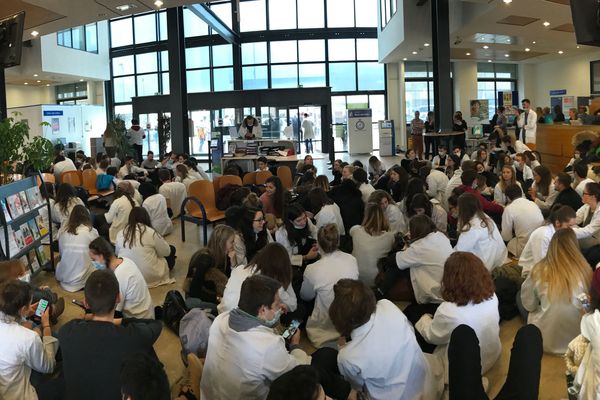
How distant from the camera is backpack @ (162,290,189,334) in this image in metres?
4.82

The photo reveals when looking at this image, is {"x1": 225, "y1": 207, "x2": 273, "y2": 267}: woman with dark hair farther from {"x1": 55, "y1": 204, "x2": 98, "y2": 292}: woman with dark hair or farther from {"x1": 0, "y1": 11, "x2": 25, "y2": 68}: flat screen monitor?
{"x1": 0, "y1": 11, "x2": 25, "y2": 68}: flat screen monitor

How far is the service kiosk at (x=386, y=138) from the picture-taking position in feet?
74.6

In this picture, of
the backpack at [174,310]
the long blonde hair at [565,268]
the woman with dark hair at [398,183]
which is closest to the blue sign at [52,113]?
the woman with dark hair at [398,183]

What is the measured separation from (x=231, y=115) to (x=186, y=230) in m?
15.4

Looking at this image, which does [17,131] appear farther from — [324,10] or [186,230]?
[324,10]

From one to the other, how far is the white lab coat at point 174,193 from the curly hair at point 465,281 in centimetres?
722

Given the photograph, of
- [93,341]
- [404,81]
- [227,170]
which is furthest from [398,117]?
[93,341]

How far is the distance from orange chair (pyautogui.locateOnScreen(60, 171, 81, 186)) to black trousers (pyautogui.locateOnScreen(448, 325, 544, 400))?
9.42 metres

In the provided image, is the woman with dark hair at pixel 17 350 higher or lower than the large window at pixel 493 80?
lower

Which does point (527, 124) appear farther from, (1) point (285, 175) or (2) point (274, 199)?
(2) point (274, 199)

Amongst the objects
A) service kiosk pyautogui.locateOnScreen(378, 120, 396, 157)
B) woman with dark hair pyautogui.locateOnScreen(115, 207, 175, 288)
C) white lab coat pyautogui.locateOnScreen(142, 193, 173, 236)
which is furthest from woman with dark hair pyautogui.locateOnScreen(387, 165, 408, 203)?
service kiosk pyautogui.locateOnScreen(378, 120, 396, 157)

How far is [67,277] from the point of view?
6.45 meters

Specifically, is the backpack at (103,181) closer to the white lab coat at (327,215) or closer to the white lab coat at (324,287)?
the white lab coat at (327,215)

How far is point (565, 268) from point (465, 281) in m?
0.89
